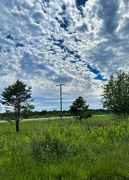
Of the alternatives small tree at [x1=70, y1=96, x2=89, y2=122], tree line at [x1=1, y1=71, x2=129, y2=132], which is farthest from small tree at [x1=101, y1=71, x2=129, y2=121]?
small tree at [x1=70, y1=96, x2=89, y2=122]

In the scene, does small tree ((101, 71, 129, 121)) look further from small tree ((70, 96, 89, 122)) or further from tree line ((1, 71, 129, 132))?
small tree ((70, 96, 89, 122))

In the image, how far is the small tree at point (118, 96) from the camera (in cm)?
1337

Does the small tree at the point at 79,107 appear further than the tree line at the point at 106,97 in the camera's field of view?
Yes

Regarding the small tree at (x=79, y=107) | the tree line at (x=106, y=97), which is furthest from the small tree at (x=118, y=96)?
the small tree at (x=79, y=107)

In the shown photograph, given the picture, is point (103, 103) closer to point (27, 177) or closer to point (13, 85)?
point (13, 85)

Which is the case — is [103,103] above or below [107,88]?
below

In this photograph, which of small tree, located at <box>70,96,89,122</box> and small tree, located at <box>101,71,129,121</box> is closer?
small tree, located at <box>101,71,129,121</box>

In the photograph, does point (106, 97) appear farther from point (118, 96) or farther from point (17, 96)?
point (17, 96)

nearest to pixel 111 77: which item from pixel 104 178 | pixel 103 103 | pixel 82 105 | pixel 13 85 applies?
pixel 103 103

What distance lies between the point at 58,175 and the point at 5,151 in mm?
3694

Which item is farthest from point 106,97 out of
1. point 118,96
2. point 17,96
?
point 17,96

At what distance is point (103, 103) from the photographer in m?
15.4

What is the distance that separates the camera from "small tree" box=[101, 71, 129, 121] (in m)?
13.4

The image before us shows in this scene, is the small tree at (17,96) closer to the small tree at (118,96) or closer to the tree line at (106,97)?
the tree line at (106,97)
